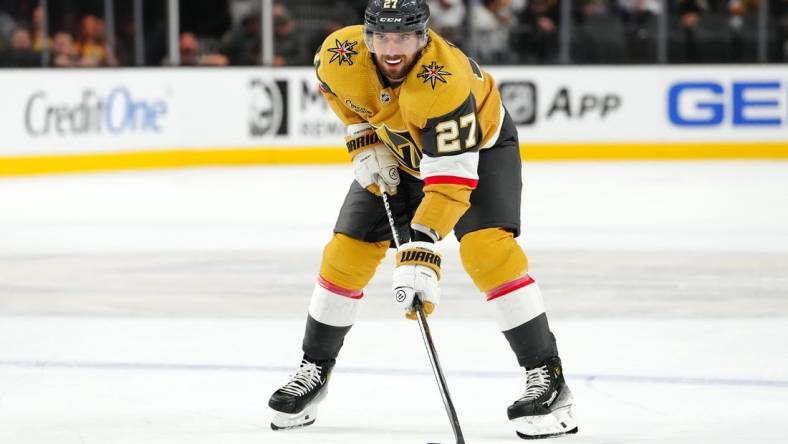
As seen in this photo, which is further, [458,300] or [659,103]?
[659,103]

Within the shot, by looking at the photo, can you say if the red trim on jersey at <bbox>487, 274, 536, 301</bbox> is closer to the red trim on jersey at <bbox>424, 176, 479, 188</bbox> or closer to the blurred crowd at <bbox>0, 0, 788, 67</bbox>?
the red trim on jersey at <bbox>424, 176, 479, 188</bbox>

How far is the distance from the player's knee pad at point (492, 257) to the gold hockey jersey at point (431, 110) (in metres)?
0.16

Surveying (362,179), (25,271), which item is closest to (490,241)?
(362,179)

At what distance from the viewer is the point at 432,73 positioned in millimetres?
3371

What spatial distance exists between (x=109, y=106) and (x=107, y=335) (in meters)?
6.82

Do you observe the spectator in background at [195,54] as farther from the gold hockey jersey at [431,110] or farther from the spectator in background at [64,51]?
the gold hockey jersey at [431,110]

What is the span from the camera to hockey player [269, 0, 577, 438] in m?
3.40

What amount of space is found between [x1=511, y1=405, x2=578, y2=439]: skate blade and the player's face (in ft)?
3.01

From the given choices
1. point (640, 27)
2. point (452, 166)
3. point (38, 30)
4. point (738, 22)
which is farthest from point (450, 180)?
point (738, 22)

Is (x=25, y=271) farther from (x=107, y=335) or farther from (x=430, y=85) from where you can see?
(x=430, y=85)

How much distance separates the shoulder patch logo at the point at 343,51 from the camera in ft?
11.9

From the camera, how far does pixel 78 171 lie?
11.5 meters

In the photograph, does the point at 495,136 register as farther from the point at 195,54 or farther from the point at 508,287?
the point at 195,54

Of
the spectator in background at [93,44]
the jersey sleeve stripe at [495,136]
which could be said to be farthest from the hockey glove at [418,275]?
the spectator in background at [93,44]
